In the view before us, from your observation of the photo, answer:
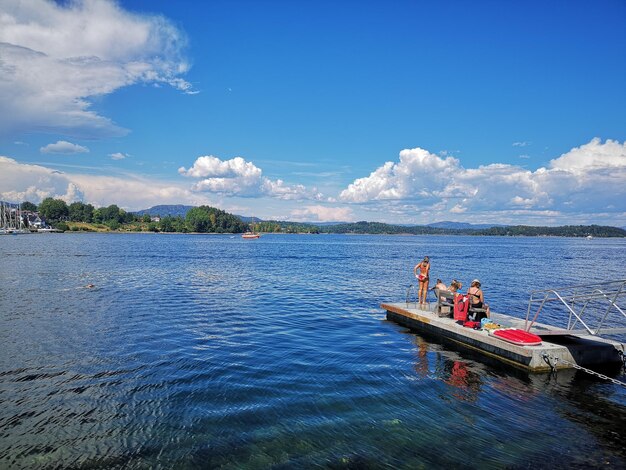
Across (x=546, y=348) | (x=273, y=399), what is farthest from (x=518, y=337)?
(x=273, y=399)

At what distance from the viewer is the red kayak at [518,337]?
14938 millimetres

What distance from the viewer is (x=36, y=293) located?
29.3 metres

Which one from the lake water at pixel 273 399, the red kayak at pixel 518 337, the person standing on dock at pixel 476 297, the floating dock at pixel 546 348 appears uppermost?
the person standing on dock at pixel 476 297

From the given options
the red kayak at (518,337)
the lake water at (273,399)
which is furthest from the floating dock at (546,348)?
the lake water at (273,399)

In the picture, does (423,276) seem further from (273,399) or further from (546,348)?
(273,399)

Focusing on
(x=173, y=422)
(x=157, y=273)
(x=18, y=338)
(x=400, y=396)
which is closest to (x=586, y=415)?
(x=400, y=396)

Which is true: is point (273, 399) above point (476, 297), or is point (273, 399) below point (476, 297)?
below

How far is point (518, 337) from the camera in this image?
15188 mm

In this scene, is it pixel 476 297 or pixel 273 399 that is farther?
pixel 476 297

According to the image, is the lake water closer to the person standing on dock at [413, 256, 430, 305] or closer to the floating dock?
the floating dock

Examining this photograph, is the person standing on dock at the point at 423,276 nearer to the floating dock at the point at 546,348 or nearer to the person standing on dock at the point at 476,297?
the person standing on dock at the point at 476,297

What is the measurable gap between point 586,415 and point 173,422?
11.2m

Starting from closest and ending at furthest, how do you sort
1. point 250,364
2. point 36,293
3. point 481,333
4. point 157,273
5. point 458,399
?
point 458,399
point 250,364
point 481,333
point 36,293
point 157,273

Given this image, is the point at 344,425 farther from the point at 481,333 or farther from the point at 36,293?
the point at 36,293
